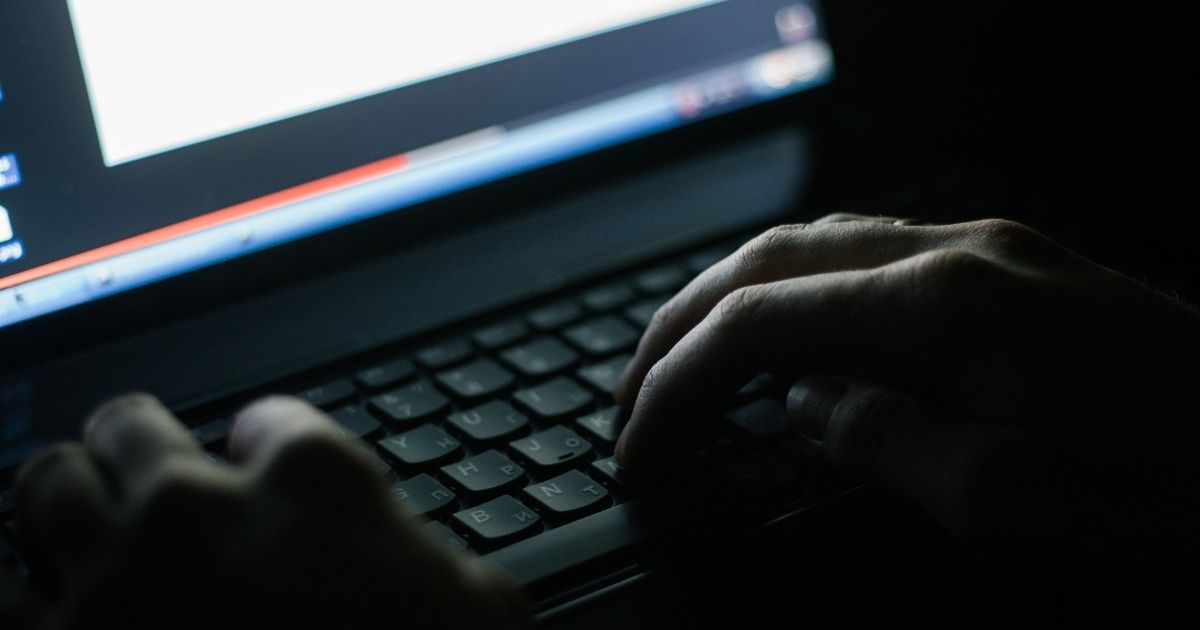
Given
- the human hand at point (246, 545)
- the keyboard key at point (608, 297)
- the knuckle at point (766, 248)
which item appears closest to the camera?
the human hand at point (246, 545)

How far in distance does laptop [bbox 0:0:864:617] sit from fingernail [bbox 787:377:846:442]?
12mm

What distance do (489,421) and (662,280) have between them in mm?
175

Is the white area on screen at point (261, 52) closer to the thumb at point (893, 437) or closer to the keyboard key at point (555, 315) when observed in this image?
the keyboard key at point (555, 315)

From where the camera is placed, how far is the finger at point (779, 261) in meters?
0.54

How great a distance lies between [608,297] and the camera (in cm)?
67

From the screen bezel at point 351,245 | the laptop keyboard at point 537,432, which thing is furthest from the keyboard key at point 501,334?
the screen bezel at point 351,245

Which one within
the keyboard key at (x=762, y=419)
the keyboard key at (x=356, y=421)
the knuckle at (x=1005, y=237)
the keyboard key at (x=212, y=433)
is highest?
the knuckle at (x=1005, y=237)

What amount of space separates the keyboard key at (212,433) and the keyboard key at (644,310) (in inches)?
8.8

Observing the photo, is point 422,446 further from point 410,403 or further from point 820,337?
point 820,337

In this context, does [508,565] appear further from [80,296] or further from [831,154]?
[831,154]

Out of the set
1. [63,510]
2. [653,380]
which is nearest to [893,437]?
[653,380]

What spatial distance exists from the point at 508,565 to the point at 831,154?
1.59ft

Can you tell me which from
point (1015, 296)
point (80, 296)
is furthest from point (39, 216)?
point (1015, 296)

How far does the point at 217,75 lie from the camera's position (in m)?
0.62
